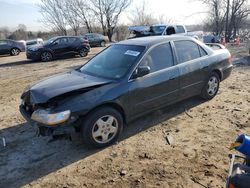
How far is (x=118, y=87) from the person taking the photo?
13.4 ft

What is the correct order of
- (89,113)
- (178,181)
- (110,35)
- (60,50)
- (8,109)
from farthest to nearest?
1. (110,35)
2. (60,50)
3. (8,109)
4. (89,113)
5. (178,181)

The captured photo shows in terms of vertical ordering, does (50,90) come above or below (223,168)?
above

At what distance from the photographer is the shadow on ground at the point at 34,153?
3.56 m

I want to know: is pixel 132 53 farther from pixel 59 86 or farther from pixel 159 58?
pixel 59 86

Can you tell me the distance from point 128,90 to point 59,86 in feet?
3.67

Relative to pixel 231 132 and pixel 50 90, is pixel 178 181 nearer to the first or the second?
pixel 231 132

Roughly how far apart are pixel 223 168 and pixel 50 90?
9.09ft

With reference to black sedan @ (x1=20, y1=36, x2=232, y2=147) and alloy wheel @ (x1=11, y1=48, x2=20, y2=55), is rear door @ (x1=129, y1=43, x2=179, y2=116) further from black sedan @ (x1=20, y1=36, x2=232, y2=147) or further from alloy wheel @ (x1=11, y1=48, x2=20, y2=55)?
alloy wheel @ (x1=11, y1=48, x2=20, y2=55)

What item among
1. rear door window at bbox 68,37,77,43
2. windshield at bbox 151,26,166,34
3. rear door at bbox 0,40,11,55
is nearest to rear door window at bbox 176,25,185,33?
windshield at bbox 151,26,166,34

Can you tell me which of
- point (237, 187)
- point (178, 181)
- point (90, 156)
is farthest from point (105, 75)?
point (237, 187)

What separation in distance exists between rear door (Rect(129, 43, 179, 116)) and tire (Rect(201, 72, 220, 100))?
3.46 ft

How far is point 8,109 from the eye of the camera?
6.14 meters

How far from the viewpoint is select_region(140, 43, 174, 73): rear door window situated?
4539mm

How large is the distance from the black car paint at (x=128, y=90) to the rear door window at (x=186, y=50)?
0.35 feet
